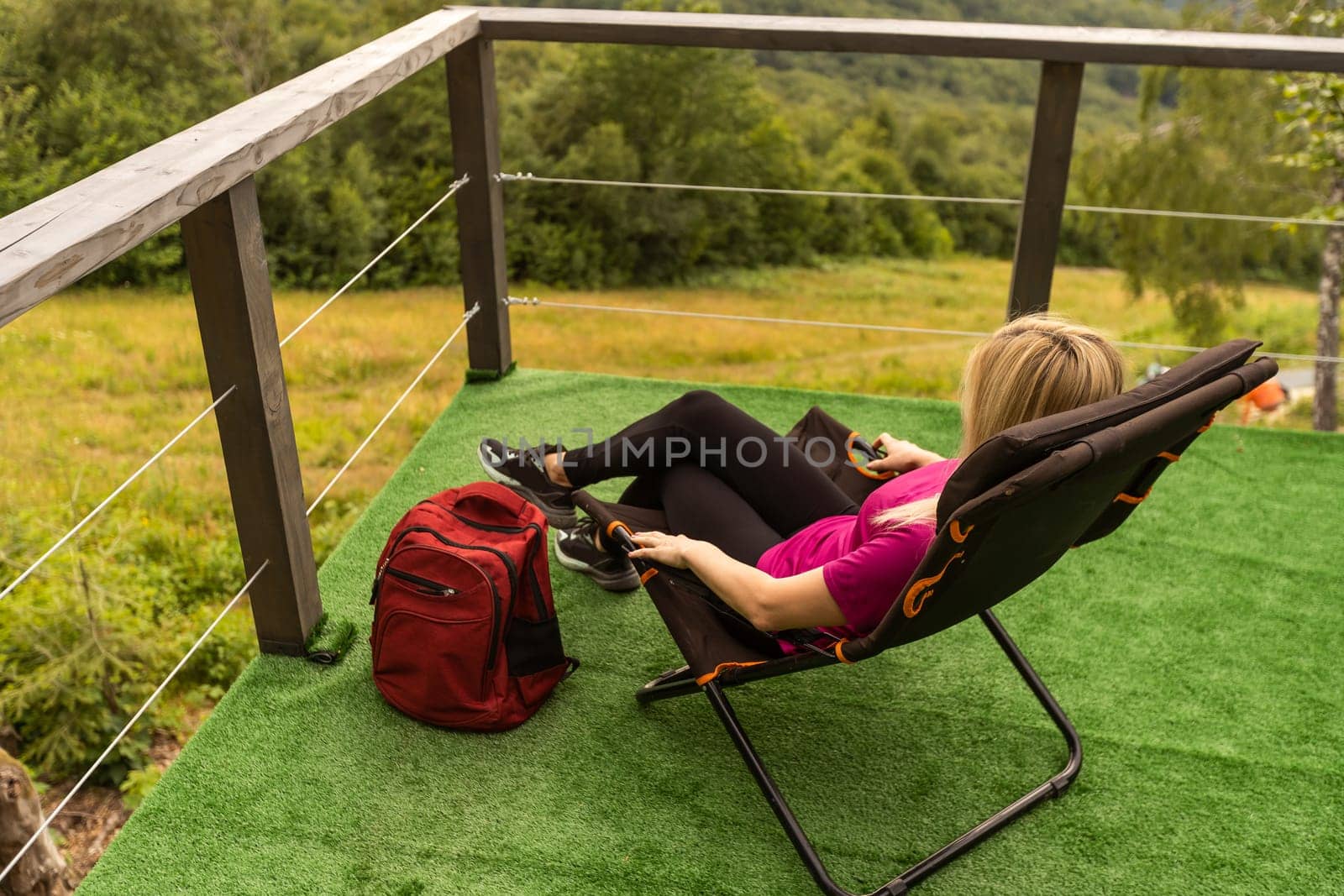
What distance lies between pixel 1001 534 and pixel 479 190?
2.08 m

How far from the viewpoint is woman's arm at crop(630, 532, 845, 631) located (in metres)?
1.73

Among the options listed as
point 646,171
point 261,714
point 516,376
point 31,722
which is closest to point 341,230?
point 646,171

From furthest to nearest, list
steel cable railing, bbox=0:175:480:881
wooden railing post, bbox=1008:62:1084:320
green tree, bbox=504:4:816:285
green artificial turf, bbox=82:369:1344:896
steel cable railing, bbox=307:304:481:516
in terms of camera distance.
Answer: green tree, bbox=504:4:816:285
wooden railing post, bbox=1008:62:1084:320
steel cable railing, bbox=307:304:481:516
green artificial turf, bbox=82:369:1344:896
steel cable railing, bbox=0:175:480:881

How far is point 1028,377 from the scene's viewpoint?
1612 millimetres

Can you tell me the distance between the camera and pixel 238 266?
6.31 ft

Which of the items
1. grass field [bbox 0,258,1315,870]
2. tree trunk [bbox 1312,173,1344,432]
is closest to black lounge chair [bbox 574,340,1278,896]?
grass field [bbox 0,258,1315,870]

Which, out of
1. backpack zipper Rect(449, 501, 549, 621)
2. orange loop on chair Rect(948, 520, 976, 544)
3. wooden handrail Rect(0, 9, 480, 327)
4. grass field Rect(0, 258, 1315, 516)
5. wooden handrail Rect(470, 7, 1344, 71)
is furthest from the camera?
grass field Rect(0, 258, 1315, 516)

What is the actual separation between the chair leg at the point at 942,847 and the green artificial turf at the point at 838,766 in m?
0.04

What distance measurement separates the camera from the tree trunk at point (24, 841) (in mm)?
2529

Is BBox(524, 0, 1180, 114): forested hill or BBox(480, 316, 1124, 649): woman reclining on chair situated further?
BBox(524, 0, 1180, 114): forested hill

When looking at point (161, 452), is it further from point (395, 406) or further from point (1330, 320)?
point (1330, 320)

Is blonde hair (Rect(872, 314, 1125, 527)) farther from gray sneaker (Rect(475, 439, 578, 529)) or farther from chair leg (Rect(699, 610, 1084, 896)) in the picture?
gray sneaker (Rect(475, 439, 578, 529))

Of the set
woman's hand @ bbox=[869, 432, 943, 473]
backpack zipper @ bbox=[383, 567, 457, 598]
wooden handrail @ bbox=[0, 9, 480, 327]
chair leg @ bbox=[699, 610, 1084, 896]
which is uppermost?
wooden handrail @ bbox=[0, 9, 480, 327]

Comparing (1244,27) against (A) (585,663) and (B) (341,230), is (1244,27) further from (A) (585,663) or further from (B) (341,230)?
(A) (585,663)
